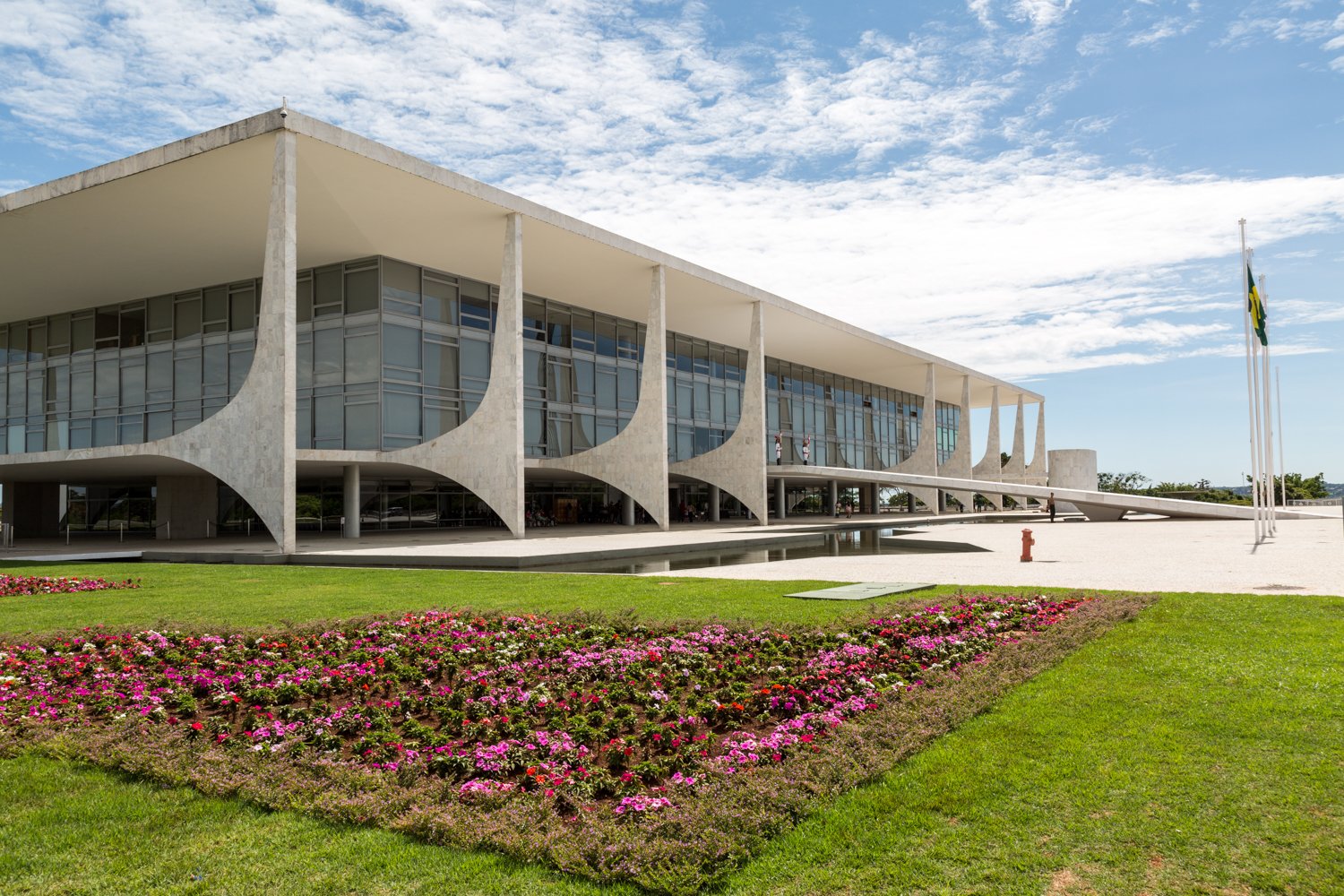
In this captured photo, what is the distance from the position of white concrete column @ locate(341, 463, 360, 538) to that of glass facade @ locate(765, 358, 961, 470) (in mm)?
23531

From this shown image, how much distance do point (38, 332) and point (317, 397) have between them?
17.8 m

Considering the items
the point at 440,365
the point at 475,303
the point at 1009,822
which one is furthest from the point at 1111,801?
the point at 475,303

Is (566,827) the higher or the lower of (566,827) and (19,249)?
the lower

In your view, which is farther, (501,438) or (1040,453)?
(1040,453)

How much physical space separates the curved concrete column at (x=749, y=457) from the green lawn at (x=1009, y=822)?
34.2m

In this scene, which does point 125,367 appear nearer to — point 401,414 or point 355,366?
point 355,366

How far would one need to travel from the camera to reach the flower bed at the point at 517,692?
5.48m

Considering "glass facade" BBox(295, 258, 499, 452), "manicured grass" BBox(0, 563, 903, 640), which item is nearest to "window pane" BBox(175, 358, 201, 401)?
"glass facade" BBox(295, 258, 499, 452)

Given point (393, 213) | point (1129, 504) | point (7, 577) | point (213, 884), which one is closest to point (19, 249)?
point (393, 213)

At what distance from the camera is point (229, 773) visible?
5.21m

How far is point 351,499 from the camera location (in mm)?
30438

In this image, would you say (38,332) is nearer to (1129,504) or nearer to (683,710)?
(683,710)

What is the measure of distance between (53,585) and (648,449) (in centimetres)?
2314

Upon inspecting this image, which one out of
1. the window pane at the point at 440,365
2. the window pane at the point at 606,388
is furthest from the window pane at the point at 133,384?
the window pane at the point at 606,388
